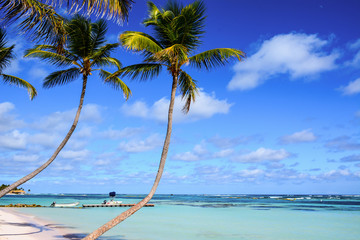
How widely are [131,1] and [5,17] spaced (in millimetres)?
2670

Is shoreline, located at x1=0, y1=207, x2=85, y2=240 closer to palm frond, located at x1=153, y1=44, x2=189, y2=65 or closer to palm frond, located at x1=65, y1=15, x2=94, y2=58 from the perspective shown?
palm frond, located at x1=65, y1=15, x2=94, y2=58

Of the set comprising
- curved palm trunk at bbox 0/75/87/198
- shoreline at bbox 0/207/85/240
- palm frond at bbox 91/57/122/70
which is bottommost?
shoreline at bbox 0/207/85/240

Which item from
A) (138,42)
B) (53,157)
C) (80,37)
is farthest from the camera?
(80,37)

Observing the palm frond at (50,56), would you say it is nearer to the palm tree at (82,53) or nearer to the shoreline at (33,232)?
the palm tree at (82,53)

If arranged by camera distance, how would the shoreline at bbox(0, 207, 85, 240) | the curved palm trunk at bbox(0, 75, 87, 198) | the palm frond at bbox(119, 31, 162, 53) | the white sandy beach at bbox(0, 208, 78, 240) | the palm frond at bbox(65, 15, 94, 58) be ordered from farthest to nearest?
1. the shoreline at bbox(0, 207, 85, 240)
2. the white sandy beach at bbox(0, 208, 78, 240)
3. the palm frond at bbox(65, 15, 94, 58)
4. the curved palm trunk at bbox(0, 75, 87, 198)
5. the palm frond at bbox(119, 31, 162, 53)

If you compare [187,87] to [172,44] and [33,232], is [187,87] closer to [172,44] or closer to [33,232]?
[172,44]

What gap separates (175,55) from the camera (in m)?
9.48

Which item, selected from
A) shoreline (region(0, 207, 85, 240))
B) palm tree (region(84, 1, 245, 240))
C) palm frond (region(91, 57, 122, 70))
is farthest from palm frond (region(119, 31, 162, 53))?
shoreline (region(0, 207, 85, 240))

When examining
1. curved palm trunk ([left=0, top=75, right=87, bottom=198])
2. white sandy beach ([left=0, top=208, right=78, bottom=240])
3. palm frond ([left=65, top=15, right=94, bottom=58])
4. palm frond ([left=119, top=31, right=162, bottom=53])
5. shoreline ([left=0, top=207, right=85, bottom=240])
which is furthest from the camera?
shoreline ([left=0, top=207, right=85, bottom=240])

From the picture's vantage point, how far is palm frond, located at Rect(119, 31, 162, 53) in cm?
877

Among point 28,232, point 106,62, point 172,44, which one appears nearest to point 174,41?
point 172,44

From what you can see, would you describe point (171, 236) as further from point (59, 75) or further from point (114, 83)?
point (59, 75)

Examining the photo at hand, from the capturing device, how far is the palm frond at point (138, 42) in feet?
28.8

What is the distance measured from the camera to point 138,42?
8938 mm
